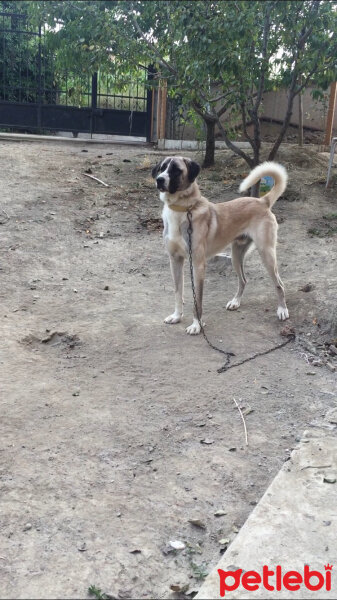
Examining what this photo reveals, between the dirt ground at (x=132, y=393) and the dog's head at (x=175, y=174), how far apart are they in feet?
4.16

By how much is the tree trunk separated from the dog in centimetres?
472

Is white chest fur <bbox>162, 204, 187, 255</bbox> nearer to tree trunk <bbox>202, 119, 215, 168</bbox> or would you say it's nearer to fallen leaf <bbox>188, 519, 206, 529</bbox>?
fallen leaf <bbox>188, 519, 206, 529</bbox>

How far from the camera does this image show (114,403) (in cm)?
376

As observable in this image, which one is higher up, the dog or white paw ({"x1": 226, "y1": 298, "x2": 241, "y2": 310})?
the dog

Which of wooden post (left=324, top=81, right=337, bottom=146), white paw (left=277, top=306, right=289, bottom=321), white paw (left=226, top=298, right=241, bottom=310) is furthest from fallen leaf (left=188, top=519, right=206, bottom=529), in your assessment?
wooden post (left=324, top=81, right=337, bottom=146)

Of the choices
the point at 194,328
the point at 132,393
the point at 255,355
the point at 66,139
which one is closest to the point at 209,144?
the point at 66,139

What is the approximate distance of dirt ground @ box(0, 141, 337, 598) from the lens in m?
2.42

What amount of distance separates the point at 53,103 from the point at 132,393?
10500mm

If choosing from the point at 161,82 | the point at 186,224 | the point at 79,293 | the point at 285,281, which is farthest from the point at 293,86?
the point at 79,293

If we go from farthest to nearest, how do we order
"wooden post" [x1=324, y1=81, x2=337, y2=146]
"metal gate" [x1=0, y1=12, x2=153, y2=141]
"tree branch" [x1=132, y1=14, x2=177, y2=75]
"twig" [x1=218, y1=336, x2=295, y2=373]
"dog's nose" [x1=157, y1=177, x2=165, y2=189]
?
"metal gate" [x1=0, y1=12, x2=153, y2=141], "wooden post" [x1=324, y1=81, x2=337, y2=146], "tree branch" [x1=132, y1=14, x2=177, y2=75], "dog's nose" [x1=157, y1=177, x2=165, y2=189], "twig" [x1=218, y1=336, x2=295, y2=373]

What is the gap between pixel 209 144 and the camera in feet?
32.3

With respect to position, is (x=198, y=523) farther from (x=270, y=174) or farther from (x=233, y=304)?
(x=270, y=174)

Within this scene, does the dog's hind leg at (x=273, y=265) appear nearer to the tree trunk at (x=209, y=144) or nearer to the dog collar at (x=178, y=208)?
the dog collar at (x=178, y=208)

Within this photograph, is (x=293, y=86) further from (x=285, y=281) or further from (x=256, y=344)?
(x=256, y=344)
